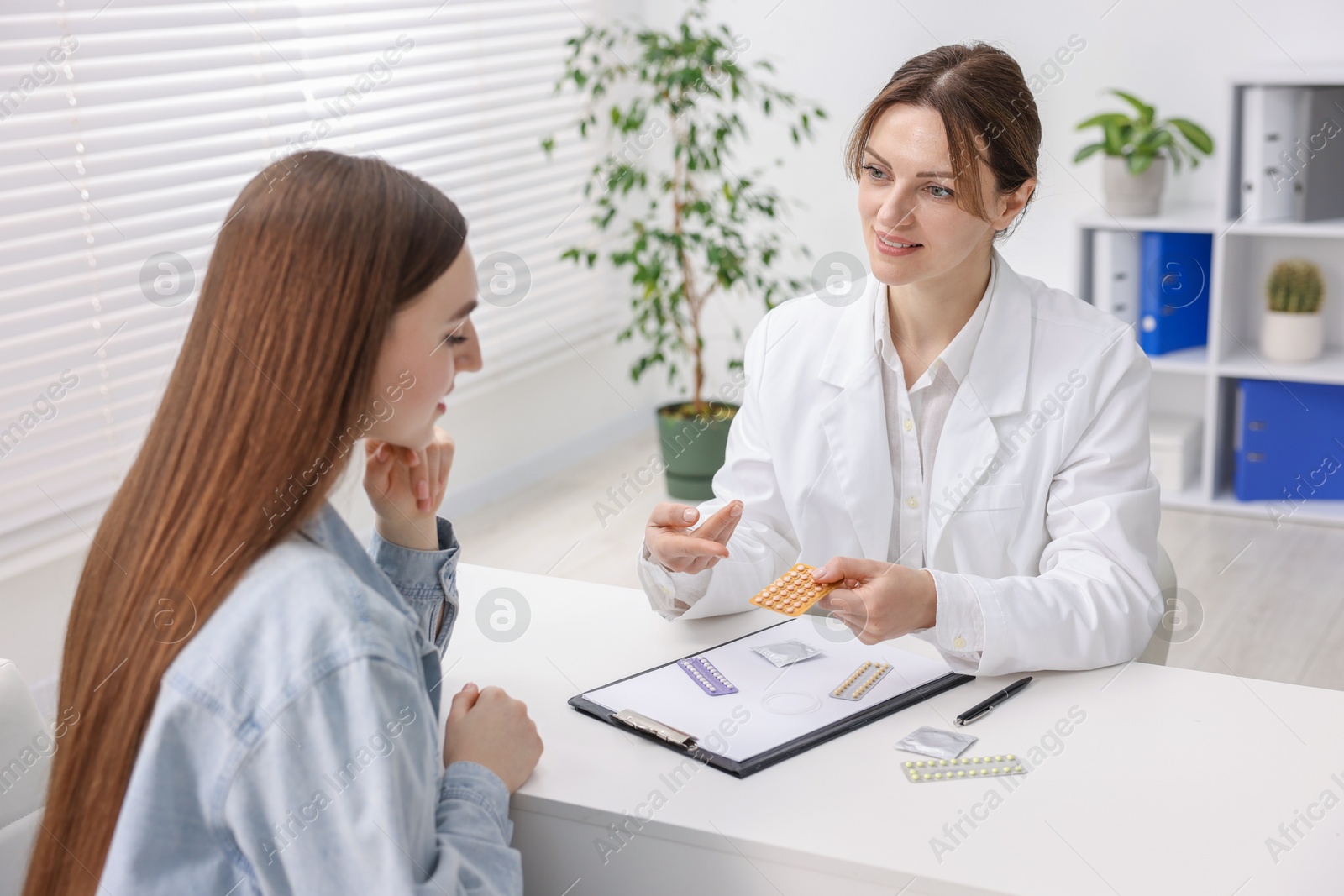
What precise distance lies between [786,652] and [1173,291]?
2.93 metres

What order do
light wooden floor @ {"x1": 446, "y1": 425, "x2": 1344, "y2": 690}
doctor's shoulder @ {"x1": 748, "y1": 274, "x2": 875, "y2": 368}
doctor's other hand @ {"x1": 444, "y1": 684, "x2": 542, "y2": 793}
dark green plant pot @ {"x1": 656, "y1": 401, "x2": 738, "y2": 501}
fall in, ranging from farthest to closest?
1. dark green plant pot @ {"x1": 656, "y1": 401, "x2": 738, "y2": 501}
2. light wooden floor @ {"x1": 446, "y1": 425, "x2": 1344, "y2": 690}
3. doctor's shoulder @ {"x1": 748, "y1": 274, "x2": 875, "y2": 368}
4. doctor's other hand @ {"x1": 444, "y1": 684, "x2": 542, "y2": 793}

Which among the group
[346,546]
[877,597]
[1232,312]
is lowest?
[1232,312]

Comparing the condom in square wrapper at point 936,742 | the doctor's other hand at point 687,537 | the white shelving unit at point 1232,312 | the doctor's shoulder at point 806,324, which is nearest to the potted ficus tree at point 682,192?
the white shelving unit at point 1232,312

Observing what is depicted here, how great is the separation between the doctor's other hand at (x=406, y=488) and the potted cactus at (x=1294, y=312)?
312cm

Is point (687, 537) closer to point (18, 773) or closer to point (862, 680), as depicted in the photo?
point (862, 680)

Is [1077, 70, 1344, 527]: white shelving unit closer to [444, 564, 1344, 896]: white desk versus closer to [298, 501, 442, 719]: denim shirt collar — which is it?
[444, 564, 1344, 896]: white desk

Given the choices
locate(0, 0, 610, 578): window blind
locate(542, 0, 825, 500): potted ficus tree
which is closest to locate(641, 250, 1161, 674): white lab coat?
Answer: locate(0, 0, 610, 578): window blind

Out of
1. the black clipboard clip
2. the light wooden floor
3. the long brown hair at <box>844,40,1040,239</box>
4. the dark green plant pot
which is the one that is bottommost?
the light wooden floor

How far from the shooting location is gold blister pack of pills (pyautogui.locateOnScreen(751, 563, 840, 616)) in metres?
1.36

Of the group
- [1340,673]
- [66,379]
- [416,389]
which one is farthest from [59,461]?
[1340,673]

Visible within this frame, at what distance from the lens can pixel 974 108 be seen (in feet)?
5.55

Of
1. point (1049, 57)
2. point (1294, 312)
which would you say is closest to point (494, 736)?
point (1294, 312)

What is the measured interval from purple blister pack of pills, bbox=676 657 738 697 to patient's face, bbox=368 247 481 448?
1.55 feet

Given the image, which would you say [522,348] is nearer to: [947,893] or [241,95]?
[241,95]
